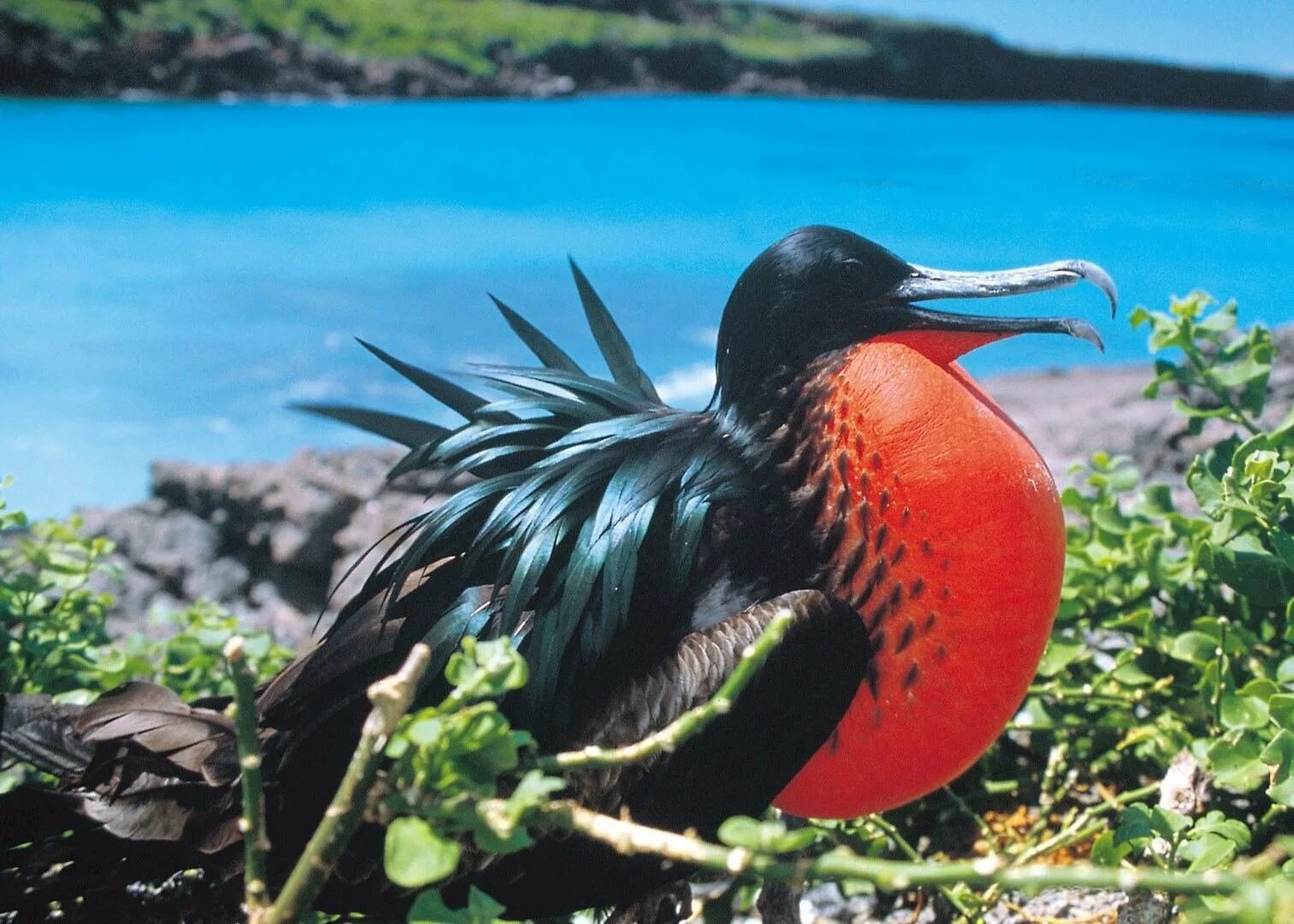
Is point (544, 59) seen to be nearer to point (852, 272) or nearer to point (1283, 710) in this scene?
point (852, 272)

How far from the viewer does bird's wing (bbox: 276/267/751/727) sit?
1.18m

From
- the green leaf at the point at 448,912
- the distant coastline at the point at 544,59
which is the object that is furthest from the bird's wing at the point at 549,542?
the distant coastline at the point at 544,59

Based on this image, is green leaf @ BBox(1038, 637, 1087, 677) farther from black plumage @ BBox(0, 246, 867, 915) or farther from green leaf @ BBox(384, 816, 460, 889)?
green leaf @ BBox(384, 816, 460, 889)

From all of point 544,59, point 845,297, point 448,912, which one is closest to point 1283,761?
point 845,297

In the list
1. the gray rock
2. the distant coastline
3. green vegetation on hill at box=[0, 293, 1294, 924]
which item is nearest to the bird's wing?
green vegetation on hill at box=[0, 293, 1294, 924]

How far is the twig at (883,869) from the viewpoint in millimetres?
615

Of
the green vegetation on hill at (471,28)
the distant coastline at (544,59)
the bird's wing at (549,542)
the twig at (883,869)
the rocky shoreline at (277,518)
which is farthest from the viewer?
the green vegetation on hill at (471,28)

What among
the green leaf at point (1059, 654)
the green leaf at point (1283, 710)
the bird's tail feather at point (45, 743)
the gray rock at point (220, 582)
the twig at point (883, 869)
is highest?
the twig at point (883, 869)

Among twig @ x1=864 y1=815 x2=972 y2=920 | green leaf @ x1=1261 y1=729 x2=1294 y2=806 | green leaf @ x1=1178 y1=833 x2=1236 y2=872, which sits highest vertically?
green leaf @ x1=1261 y1=729 x2=1294 y2=806

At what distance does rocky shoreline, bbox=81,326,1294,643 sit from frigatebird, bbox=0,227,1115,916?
145cm

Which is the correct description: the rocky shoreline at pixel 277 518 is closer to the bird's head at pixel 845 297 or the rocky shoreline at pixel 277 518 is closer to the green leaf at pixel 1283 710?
the bird's head at pixel 845 297

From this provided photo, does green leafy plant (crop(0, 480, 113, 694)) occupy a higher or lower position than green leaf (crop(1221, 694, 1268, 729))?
lower

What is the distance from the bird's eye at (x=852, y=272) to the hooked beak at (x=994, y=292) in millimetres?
34

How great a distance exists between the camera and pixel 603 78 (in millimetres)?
12477
